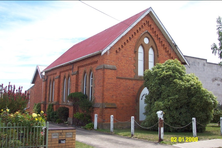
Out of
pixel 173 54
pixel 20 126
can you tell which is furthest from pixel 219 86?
pixel 20 126

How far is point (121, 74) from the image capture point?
1930 cm

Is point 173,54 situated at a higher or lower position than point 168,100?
higher

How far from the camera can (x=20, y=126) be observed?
8578mm

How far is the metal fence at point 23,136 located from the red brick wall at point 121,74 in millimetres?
9021

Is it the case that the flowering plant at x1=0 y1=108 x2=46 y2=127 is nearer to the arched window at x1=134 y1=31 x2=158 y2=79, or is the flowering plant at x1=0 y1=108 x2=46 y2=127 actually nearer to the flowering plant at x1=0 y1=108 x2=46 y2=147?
the flowering plant at x1=0 y1=108 x2=46 y2=147

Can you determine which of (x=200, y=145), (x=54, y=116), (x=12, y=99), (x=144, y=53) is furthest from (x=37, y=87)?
(x=200, y=145)

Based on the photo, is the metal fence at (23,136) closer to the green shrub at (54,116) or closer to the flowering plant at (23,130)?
the flowering plant at (23,130)

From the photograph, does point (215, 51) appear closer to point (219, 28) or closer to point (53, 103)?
point (219, 28)

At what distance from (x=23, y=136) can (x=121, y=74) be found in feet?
38.2

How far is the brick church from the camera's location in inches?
719

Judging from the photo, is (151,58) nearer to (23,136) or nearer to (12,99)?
(12,99)

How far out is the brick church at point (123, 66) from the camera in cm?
1827

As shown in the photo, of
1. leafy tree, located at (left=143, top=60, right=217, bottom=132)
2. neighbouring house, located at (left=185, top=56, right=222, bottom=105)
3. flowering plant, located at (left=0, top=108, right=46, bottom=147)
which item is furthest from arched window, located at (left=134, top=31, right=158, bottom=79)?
flowering plant, located at (left=0, top=108, right=46, bottom=147)

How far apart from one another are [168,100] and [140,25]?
7.85 m
